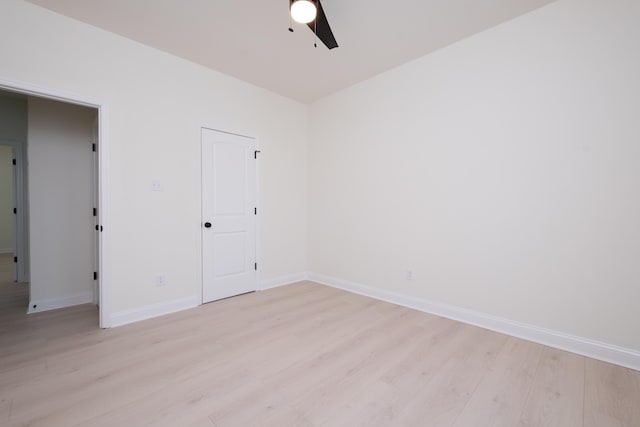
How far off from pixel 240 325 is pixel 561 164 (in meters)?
3.29

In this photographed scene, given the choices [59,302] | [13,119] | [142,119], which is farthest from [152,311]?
[13,119]

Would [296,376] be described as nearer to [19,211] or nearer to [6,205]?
[19,211]

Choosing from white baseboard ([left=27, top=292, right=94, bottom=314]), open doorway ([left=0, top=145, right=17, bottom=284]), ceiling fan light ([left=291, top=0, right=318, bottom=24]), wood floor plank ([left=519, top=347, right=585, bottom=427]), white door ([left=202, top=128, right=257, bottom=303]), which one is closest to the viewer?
wood floor plank ([left=519, top=347, right=585, bottom=427])

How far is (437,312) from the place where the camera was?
3059 millimetres

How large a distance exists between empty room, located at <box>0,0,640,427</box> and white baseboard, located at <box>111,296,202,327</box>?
0.9 inches

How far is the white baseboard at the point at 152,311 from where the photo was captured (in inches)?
109

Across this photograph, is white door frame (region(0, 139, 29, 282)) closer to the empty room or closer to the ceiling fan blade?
the empty room

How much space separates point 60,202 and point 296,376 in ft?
11.6

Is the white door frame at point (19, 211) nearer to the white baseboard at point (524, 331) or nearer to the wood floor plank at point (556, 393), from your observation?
the white baseboard at point (524, 331)

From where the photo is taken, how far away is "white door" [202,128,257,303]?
3.45 meters

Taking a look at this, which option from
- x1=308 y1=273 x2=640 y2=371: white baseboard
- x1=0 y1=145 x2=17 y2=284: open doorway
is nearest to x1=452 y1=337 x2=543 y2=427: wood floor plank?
x1=308 y1=273 x2=640 y2=371: white baseboard

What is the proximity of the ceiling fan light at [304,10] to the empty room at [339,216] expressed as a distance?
28mm

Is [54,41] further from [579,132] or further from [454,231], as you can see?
[579,132]

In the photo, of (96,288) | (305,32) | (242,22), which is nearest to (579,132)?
(305,32)
